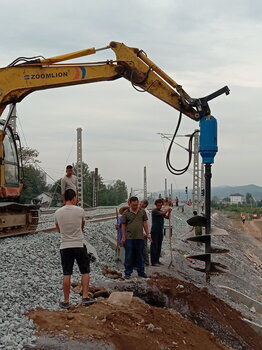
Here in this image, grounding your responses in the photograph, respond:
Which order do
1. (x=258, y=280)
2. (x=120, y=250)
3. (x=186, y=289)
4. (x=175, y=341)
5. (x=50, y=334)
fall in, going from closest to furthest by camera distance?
1. (x=50, y=334)
2. (x=175, y=341)
3. (x=186, y=289)
4. (x=120, y=250)
5. (x=258, y=280)

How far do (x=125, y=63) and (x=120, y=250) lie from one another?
13.5ft

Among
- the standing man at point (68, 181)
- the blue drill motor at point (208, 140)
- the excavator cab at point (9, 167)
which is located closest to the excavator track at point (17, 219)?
the excavator cab at point (9, 167)

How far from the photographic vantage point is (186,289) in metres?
9.55

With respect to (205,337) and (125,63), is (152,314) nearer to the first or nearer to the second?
(205,337)

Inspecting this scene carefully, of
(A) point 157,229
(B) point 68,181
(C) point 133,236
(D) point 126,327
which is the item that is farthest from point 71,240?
(A) point 157,229

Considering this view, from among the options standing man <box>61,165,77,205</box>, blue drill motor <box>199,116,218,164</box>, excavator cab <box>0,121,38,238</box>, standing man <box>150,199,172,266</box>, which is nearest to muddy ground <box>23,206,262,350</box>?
standing man <box>150,199,172,266</box>

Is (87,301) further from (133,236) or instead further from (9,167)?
(9,167)

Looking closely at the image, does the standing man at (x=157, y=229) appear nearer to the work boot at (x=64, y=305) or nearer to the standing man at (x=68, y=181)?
the standing man at (x=68, y=181)

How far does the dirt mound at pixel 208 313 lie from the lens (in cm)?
845

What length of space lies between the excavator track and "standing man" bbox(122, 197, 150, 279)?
366 cm

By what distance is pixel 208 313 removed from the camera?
8906mm

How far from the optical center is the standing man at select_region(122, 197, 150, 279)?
9969 mm

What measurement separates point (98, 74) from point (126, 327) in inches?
246

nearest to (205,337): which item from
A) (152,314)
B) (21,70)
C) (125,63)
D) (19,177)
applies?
(152,314)
